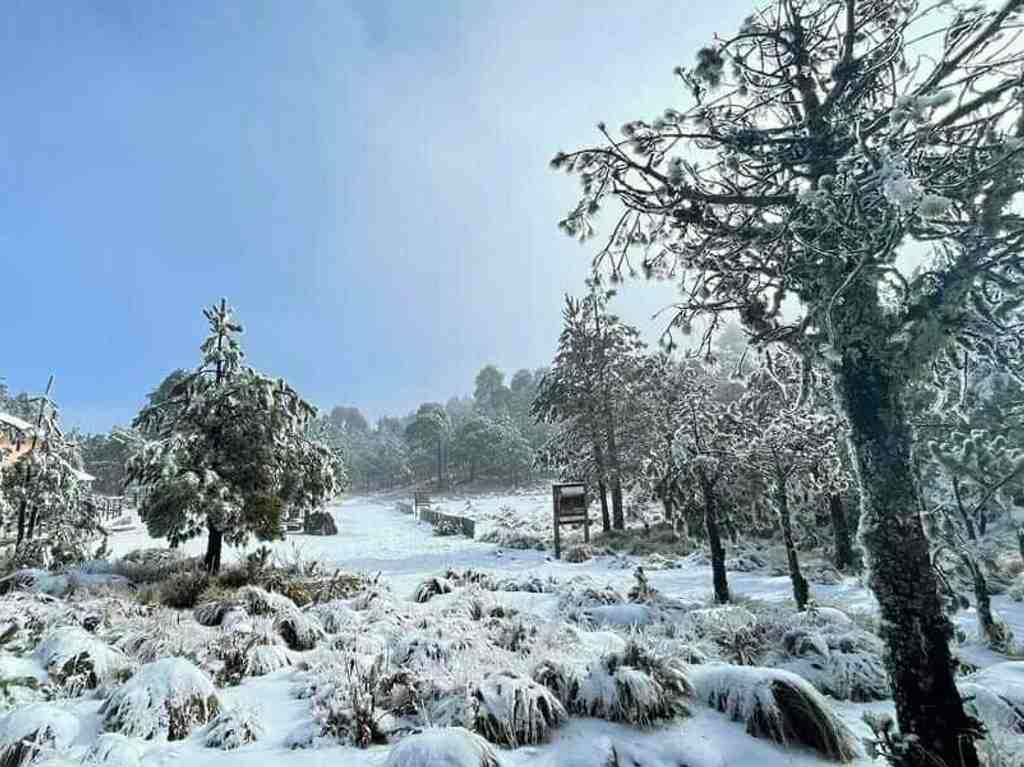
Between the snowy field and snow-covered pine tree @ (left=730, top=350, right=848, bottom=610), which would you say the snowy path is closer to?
the snowy field

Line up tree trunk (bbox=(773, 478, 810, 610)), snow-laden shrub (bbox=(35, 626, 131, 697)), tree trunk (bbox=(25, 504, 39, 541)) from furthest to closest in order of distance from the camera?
tree trunk (bbox=(25, 504, 39, 541)), tree trunk (bbox=(773, 478, 810, 610)), snow-laden shrub (bbox=(35, 626, 131, 697))

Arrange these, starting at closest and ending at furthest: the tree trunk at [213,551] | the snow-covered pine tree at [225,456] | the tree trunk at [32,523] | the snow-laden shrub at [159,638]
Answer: the snow-laden shrub at [159,638] < the snow-covered pine tree at [225,456] < the tree trunk at [213,551] < the tree trunk at [32,523]

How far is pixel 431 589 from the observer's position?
10.2 meters

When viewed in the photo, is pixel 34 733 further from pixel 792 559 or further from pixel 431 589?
pixel 792 559

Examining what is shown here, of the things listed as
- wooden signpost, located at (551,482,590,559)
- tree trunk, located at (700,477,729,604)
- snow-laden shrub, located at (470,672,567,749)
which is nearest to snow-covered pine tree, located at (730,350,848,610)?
tree trunk, located at (700,477,729,604)

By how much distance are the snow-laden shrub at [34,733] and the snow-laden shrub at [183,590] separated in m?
4.98

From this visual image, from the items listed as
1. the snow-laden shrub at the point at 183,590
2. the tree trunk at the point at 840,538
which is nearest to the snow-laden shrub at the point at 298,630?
the snow-laden shrub at the point at 183,590

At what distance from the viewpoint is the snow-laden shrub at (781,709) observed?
13.1 ft

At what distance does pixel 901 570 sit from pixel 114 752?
564 cm

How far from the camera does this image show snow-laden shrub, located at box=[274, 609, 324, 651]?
691 cm

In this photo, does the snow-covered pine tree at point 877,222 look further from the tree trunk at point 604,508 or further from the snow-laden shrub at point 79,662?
the tree trunk at point 604,508

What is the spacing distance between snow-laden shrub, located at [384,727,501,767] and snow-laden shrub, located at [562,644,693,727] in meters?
1.22

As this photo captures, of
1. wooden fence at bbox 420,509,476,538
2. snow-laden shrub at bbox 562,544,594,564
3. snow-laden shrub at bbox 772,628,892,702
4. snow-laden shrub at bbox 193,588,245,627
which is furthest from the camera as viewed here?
wooden fence at bbox 420,509,476,538

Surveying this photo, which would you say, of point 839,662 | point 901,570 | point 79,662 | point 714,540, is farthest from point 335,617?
point 901,570
